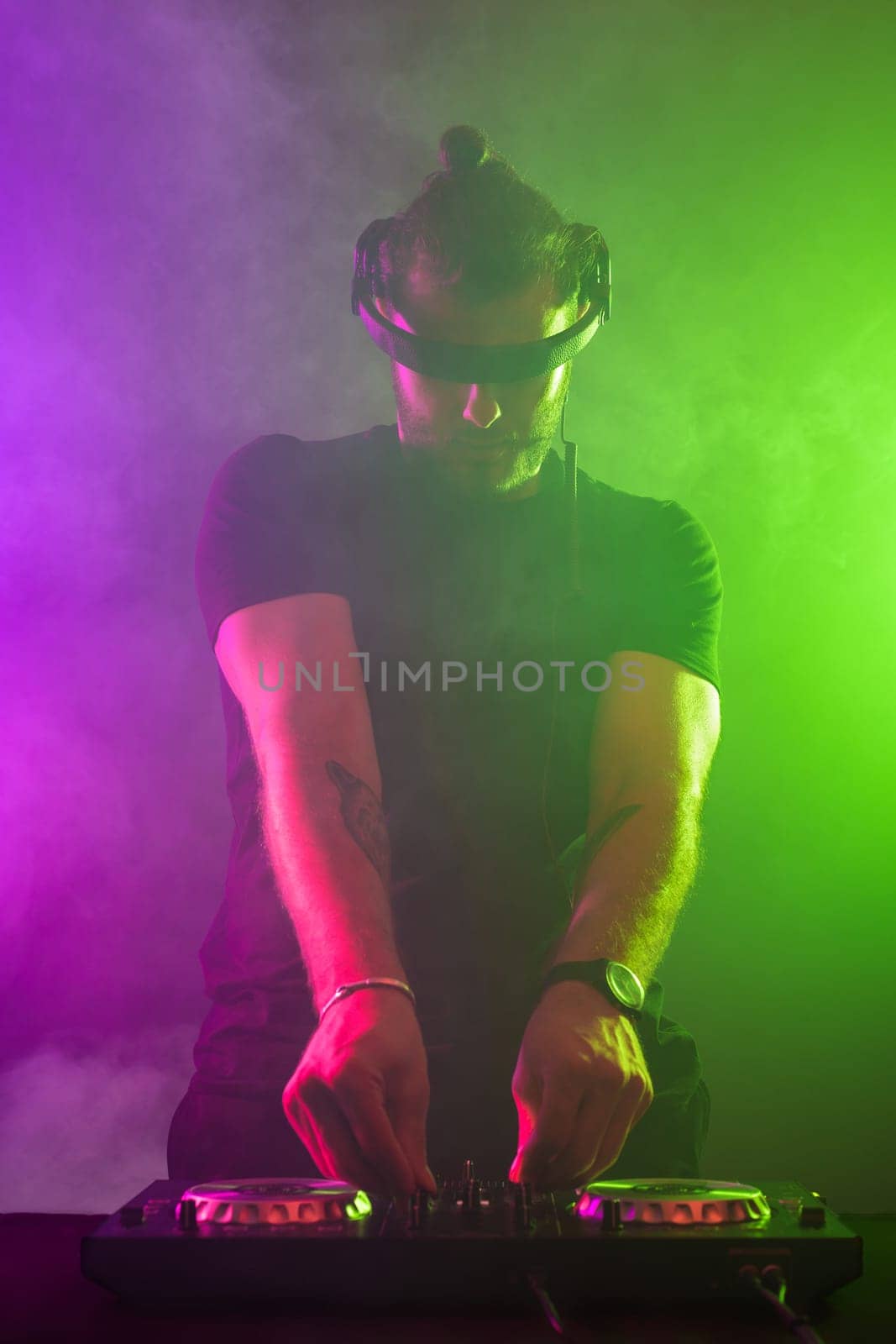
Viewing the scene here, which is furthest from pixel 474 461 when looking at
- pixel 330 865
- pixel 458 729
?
pixel 330 865

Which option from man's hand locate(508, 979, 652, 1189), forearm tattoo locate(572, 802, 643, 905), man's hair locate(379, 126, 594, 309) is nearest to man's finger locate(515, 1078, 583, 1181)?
man's hand locate(508, 979, 652, 1189)

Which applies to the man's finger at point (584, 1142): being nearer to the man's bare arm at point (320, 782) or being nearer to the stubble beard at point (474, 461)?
the man's bare arm at point (320, 782)

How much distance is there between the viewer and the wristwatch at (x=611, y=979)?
1.51 m

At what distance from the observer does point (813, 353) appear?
6.47ft

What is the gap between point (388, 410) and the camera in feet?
6.24

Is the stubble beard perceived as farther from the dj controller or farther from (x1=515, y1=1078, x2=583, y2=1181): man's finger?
the dj controller

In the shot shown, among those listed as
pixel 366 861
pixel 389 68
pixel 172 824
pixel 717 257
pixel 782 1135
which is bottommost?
pixel 782 1135

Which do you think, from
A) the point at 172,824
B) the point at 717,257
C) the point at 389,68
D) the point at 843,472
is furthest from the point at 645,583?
the point at 389,68

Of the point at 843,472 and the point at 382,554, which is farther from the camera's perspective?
the point at 843,472

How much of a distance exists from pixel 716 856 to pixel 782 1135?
49 cm

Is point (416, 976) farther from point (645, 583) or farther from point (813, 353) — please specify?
point (813, 353)

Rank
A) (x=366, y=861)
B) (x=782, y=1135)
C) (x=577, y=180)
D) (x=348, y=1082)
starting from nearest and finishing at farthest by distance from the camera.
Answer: (x=348, y=1082), (x=366, y=861), (x=782, y=1135), (x=577, y=180)

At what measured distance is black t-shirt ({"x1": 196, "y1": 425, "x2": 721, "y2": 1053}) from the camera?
5.53 ft

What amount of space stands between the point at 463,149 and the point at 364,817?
1.26 m
